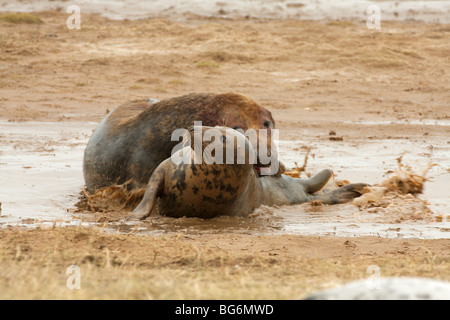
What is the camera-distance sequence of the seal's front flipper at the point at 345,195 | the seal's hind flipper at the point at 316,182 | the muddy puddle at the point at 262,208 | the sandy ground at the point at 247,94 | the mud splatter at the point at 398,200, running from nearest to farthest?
1. the sandy ground at the point at 247,94
2. the muddy puddle at the point at 262,208
3. the mud splatter at the point at 398,200
4. the seal's front flipper at the point at 345,195
5. the seal's hind flipper at the point at 316,182

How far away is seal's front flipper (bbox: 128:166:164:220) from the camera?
6.00 metres

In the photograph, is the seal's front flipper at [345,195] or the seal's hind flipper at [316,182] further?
the seal's hind flipper at [316,182]

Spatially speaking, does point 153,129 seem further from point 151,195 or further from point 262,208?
point 262,208

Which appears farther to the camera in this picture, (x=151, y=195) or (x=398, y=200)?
(x=398, y=200)

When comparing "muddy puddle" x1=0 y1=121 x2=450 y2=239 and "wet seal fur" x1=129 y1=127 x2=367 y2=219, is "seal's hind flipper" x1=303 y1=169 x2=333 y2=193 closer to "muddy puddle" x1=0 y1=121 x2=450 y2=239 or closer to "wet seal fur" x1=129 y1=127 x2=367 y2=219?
"muddy puddle" x1=0 y1=121 x2=450 y2=239

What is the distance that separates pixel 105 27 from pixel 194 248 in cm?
1853

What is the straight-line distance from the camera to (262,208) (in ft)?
22.0

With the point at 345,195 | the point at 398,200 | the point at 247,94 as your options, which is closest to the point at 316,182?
the point at 345,195

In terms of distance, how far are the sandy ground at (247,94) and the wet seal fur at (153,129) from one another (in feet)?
2.67

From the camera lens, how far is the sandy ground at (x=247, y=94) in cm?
364

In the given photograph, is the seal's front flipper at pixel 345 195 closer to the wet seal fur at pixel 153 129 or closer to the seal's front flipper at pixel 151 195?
the wet seal fur at pixel 153 129

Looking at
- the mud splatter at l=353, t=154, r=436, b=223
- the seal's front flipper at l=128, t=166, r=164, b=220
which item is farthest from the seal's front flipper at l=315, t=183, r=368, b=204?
the seal's front flipper at l=128, t=166, r=164, b=220

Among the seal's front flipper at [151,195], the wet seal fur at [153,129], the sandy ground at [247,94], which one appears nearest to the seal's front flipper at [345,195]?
the sandy ground at [247,94]

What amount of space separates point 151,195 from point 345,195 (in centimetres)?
219
